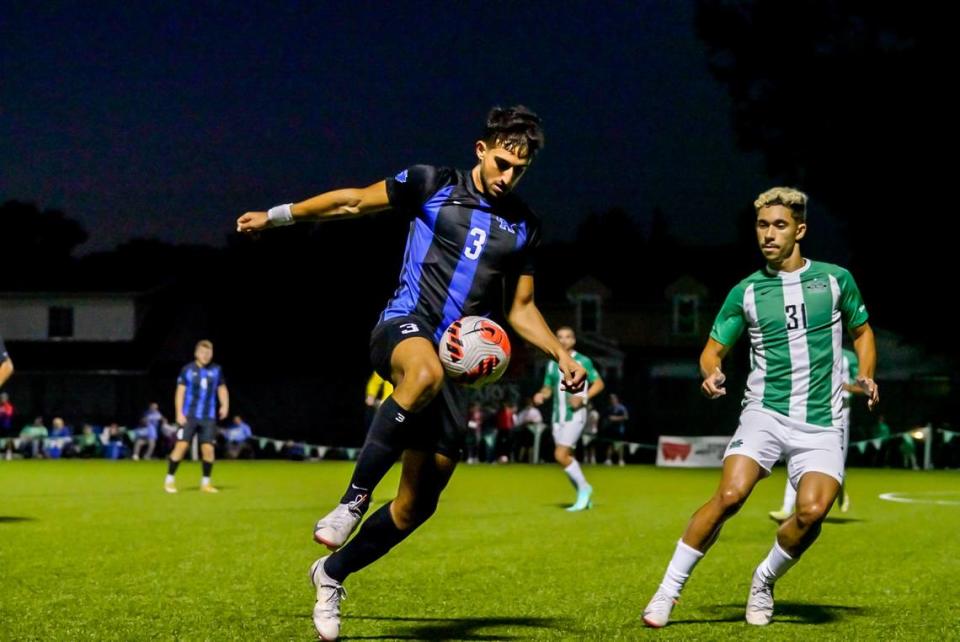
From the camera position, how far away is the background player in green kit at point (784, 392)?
7785 millimetres

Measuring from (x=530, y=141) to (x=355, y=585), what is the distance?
3939 mm

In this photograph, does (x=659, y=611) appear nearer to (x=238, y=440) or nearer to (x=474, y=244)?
(x=474, y=244)

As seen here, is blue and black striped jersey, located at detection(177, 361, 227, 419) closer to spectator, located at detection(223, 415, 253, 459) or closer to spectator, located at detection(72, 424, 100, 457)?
spectator, located at detection(223, 415, 253, 459)

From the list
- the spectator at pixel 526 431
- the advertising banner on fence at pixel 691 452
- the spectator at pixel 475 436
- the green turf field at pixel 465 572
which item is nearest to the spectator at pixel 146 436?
the spectator at pixel 475 436

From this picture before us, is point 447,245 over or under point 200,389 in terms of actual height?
over

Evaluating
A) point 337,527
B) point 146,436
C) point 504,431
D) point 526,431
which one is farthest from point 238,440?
point 337,527

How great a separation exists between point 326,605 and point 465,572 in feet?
11.4

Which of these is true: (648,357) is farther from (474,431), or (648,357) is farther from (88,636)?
(88,636)

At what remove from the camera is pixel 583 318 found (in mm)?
68438

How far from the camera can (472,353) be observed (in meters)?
6.67

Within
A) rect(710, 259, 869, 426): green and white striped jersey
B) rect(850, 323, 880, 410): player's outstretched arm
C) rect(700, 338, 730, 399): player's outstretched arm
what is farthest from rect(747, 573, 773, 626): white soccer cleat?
rect(850, 323, 880, 410): player's outstretched arm

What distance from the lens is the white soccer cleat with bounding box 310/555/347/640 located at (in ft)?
22.6

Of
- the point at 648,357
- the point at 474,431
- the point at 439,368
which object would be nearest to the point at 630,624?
the point at 439,368

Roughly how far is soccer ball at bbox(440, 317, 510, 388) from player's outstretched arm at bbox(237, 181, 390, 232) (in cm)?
73
